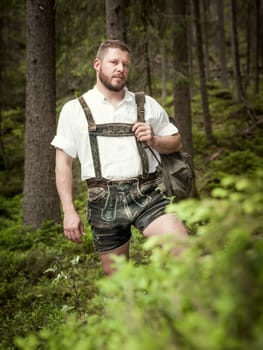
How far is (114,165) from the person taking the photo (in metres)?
3.95

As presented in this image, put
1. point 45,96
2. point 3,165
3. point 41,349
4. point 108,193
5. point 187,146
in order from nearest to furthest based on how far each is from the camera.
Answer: point 41,349 → point 108,193 → point 45,96 → point 187,146 → point 3,165

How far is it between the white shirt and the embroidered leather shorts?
0.09 meters

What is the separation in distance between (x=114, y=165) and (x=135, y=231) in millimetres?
4036

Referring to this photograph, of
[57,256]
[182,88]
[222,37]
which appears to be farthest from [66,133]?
[222,37]

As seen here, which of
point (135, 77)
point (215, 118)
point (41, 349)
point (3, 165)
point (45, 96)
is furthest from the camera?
point (215, 118)

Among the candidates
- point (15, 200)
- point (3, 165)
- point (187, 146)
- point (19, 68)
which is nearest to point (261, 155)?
point (187, 146)

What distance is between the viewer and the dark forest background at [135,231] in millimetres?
1316

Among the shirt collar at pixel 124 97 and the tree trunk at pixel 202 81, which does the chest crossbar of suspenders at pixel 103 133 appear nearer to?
the shirt collar at pixel 124 97

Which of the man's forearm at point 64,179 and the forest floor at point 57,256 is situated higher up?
the man's forearm at point 64,179

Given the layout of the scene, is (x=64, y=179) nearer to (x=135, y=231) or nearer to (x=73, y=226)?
(x=73, y=226)

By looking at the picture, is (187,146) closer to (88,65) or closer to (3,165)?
(88,65)

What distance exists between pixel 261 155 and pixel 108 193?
997cm

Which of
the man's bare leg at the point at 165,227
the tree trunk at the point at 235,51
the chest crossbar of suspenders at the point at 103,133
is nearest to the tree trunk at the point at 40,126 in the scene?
the chest crossbar of suspenders at the point at 103,133

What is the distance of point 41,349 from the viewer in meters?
3.24
